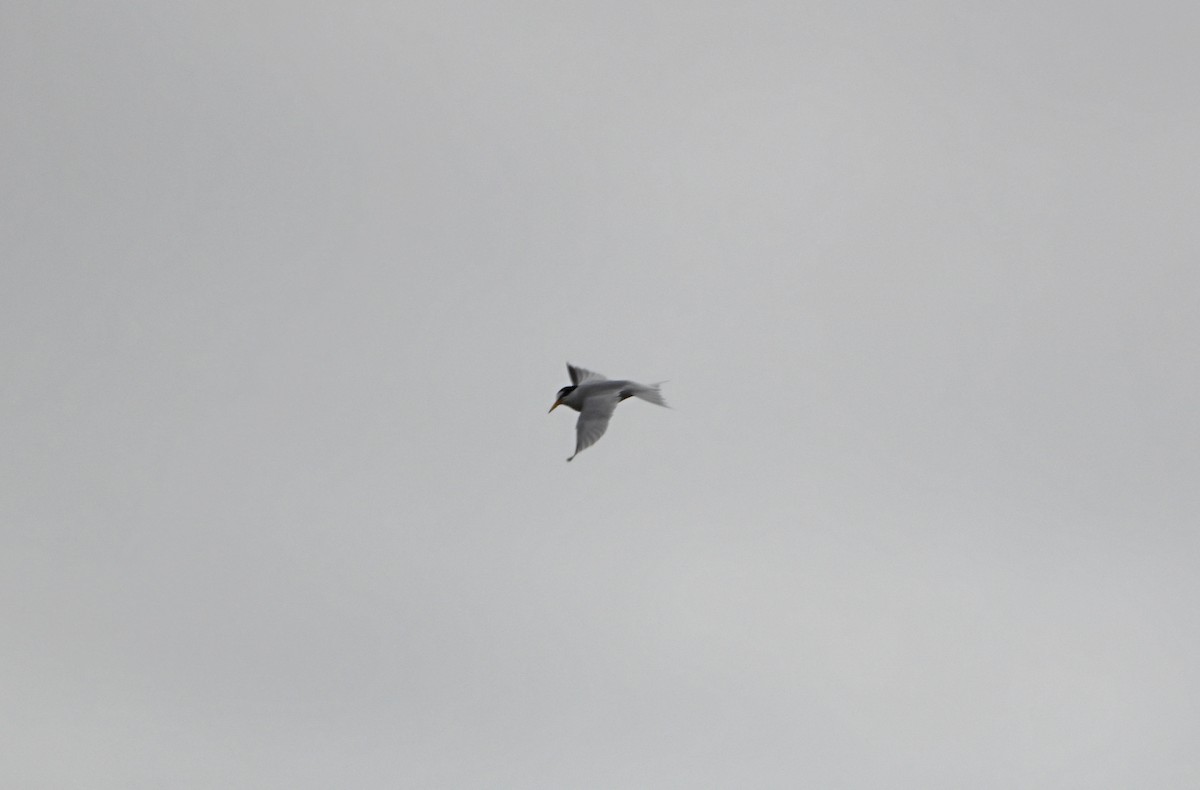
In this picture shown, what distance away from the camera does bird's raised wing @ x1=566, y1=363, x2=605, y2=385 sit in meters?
44.0

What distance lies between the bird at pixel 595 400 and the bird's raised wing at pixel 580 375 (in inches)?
11.4

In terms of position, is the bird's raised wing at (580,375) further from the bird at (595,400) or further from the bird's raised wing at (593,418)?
the bird's raised wing at (593,418)

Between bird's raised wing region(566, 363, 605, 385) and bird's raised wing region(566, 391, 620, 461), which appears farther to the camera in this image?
bird's raised wing region(566, 363, 605, 385)

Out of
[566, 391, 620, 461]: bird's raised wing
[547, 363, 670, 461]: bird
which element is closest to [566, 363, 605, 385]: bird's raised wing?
[547, 363, 670, 461]: bird

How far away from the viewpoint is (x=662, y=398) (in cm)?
4019

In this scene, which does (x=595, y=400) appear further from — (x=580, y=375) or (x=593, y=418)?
(x=580, y=375)

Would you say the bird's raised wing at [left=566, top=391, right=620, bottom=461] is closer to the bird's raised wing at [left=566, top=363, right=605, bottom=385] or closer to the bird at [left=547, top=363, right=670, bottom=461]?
the bird at [left=547, top=363, right=670, bottom=461]

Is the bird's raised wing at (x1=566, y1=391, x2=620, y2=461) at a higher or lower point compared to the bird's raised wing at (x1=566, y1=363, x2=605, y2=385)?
lower

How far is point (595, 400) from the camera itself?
40844 millimetres

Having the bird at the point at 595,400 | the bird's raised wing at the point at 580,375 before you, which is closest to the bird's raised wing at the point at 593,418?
the bird at the point at 595,400

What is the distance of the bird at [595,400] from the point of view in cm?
3919

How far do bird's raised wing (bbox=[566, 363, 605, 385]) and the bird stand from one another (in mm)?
289

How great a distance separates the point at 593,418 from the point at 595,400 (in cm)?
111

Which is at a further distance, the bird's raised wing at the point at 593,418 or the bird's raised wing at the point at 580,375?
the bird's raised wing at the point at 580,375
